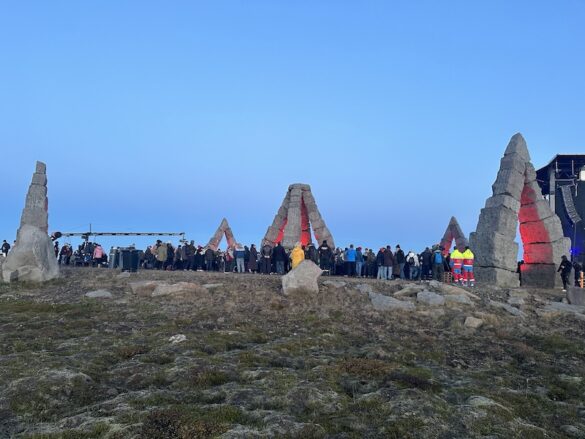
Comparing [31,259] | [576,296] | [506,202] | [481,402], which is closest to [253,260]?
[31,259]

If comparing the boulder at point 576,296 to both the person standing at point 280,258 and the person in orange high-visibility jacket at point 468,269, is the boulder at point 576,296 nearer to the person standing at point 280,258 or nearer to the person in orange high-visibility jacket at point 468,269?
the person in orange high-visibility jacket at point 468,269

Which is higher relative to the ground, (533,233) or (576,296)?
(533,233)

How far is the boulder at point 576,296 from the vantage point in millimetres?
16275

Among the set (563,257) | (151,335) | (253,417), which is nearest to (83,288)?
(151,335)

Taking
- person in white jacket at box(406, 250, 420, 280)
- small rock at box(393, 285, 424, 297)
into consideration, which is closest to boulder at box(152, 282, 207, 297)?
small rock at box(393, 285, 424, 297)

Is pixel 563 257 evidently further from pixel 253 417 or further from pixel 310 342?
pixel 253 417

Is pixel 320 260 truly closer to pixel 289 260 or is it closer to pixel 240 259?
pixel 289 260

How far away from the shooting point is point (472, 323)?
1175 centimetres

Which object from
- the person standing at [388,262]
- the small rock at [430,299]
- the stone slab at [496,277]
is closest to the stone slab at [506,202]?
the stone slab at [496,277]

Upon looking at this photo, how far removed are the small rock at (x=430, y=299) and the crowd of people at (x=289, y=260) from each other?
8.01m

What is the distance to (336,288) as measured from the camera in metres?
15.7

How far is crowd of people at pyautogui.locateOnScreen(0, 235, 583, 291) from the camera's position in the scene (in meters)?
24.8

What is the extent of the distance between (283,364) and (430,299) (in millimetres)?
7133

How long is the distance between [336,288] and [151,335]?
7138 millimetres
